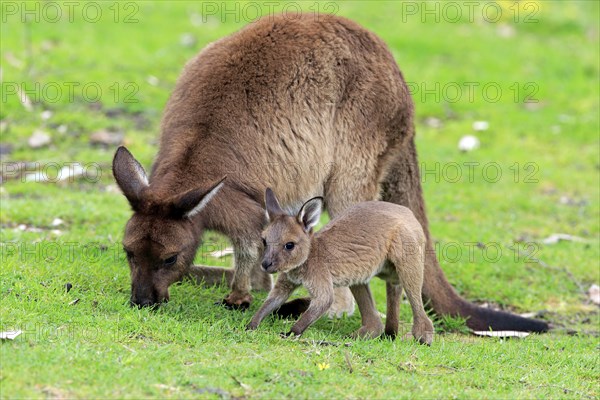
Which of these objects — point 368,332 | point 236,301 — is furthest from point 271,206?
point 368,332

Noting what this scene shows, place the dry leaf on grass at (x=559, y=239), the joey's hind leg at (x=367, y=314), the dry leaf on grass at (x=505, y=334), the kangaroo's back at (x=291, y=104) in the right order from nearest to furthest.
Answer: the joey's hind leg at (x=367, y=314)
the kangaroo's back at (x=291, y=104)
the dry leaf on grass at (x=505, y=334)
the dry leaf on grass at (x=559, y=239)

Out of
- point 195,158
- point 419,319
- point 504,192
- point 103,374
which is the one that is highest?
point 195,158

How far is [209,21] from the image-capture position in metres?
16.1

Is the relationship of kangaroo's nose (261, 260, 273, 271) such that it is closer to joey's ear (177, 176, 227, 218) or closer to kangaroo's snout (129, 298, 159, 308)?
joey's ear (177, 176, 227, 218)

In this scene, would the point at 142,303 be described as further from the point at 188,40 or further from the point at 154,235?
the point at 188,40

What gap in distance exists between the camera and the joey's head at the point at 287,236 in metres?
6.17

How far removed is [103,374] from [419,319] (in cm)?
258

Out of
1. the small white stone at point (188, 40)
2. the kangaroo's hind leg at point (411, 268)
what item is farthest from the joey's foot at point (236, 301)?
the small white stone at point (188, 40)

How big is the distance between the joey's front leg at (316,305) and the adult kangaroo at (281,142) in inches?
28.6

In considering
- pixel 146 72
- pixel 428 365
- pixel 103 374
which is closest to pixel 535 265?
pixel 428 365

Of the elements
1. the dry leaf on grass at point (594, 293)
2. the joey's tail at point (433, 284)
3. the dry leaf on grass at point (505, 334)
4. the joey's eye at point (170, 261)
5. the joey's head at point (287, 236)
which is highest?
A: the joey's head at point (287, 236)

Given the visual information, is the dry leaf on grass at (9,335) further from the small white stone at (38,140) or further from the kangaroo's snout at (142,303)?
the small white stone at (38,140)

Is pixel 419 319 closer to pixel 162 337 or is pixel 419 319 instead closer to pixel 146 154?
pixel 162 337

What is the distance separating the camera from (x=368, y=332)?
6734mm
